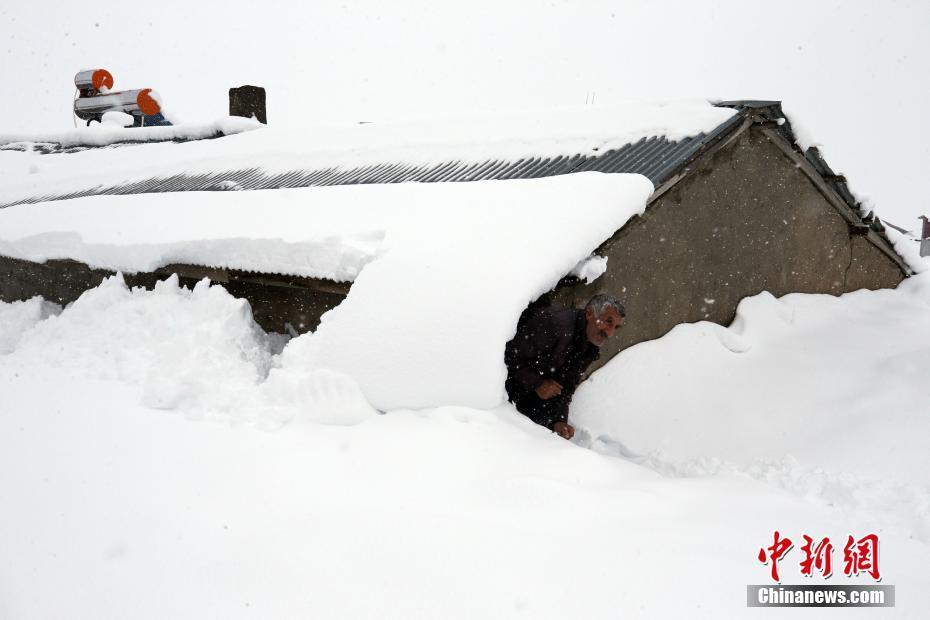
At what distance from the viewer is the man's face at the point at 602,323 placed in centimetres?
404

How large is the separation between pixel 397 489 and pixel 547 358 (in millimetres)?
1633

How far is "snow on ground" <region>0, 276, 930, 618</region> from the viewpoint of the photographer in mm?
2395

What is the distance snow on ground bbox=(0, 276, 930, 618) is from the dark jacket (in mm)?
505

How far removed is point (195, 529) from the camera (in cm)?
271

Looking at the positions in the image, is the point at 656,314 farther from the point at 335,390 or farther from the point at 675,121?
the point at 335,390

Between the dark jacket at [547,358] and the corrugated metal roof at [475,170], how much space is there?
5.81 feet

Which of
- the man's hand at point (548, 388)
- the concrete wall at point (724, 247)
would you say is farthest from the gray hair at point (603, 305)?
the concrete wall at point (724, 247)

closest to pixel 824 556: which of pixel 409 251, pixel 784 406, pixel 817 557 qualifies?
pixel 817 557

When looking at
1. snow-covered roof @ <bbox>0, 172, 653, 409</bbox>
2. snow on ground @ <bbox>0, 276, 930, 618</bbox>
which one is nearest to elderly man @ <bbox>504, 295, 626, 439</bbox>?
snow-covered roof @ <bbox>0, 172, 653, 409</bbox>

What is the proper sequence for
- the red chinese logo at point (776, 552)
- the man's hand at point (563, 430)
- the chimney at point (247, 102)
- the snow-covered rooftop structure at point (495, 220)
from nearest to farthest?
the red chinese logo at point (776, 552), the man's hand at point (563, 430), the snow-covered rooftop structure at point (495, 220), the chimney at point (247, 102)

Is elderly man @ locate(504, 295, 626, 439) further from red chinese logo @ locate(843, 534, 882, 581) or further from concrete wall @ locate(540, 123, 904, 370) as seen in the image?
red chinese logo @ locate(843, 534, 882, 581)

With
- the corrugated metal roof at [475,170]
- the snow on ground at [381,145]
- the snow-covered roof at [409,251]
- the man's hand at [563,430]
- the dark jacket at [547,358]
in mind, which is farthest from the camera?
the snow on ground at [381,145]

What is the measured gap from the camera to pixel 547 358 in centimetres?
430

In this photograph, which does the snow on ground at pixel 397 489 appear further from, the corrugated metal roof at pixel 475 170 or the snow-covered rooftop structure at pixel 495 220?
the corrugated metal roof at pixel 475 170
